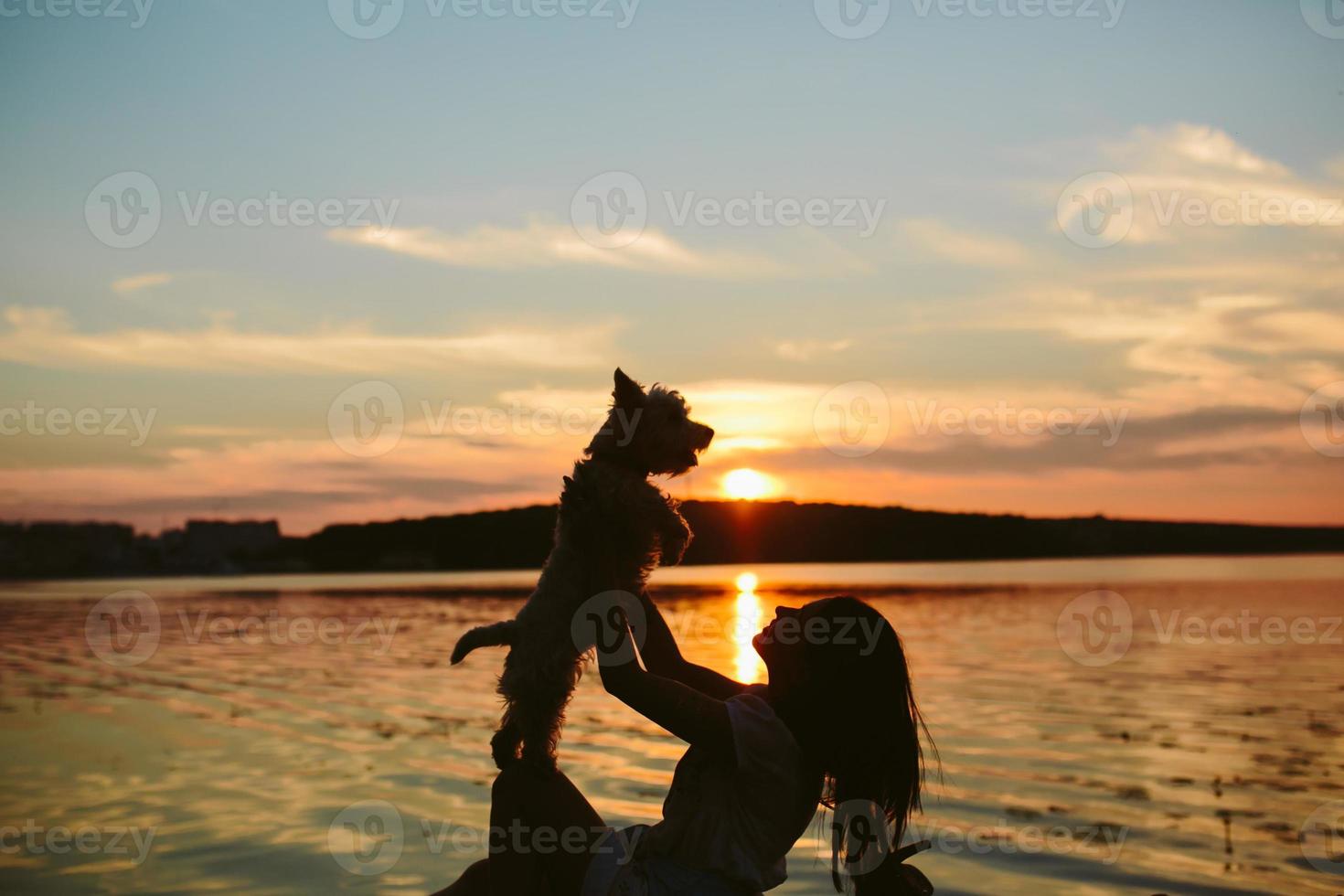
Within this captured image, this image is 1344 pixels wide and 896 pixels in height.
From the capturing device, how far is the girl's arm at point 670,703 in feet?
11.8

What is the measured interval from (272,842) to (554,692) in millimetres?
6105

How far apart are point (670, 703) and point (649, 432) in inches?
60.7

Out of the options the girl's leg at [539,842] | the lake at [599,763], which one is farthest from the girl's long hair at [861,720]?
the lake at [599,763]

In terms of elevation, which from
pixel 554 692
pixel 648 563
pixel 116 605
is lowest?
pixel 116 605

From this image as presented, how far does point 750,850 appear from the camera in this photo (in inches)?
147

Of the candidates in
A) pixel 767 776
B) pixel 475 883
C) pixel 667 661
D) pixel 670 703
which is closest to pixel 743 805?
pixel 767 776

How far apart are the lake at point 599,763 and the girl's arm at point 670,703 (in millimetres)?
5269

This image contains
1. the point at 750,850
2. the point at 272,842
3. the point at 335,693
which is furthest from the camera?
the point at 335,693

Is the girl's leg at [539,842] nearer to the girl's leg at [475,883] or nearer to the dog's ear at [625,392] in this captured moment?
the girl's leg at [475,883]

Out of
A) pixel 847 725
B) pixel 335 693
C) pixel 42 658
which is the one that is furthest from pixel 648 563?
pixel 42 658

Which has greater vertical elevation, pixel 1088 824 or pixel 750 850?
pixel 750 850

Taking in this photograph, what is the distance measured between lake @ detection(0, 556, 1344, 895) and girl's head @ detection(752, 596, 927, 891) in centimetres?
492

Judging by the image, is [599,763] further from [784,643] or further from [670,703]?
[670,703]

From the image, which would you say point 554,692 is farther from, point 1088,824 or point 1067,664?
point 1067,664
